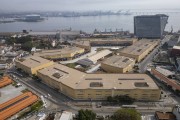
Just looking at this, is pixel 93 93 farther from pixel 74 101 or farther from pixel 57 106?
pixel 57 106

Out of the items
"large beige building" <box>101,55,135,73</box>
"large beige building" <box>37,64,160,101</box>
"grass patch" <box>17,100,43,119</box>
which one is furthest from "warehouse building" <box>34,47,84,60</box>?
Result: "grass patch" <box>17,100,43,119</box>

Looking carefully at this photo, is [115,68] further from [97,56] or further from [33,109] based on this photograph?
[33,109]

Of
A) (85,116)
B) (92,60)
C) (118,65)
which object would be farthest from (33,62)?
(85,116)

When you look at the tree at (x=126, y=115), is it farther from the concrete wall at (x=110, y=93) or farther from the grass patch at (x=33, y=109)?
the grass patch at (x=33, y=109)

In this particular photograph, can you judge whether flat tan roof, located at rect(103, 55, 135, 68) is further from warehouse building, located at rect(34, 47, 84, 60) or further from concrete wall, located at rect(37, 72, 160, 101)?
warehouse building, located at rect(34, 47, 84, 60)

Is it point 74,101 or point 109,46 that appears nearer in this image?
point 74,101

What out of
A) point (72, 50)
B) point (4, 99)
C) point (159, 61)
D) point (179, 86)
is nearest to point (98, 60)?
point (72, 50)

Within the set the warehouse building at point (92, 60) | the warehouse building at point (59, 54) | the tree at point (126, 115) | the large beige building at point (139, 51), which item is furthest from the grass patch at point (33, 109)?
the large beige building at point (139, 51)

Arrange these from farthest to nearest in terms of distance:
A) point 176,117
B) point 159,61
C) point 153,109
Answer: point 159,61, point 153,109, point 176,117
